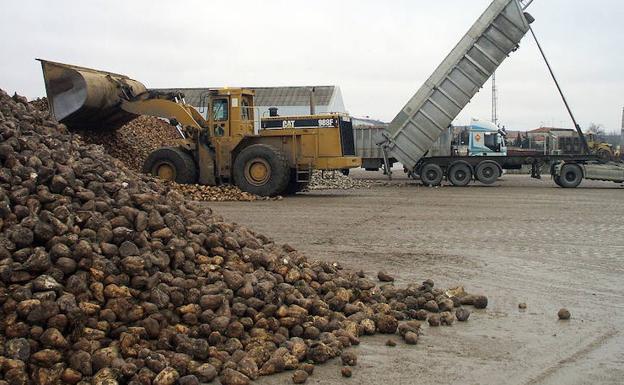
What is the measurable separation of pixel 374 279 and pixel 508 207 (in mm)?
9428

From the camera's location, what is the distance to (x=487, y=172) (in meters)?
25.0

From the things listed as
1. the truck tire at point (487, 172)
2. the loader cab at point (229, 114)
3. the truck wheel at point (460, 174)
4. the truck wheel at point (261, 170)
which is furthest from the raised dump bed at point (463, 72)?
the loader cab at point (229, 114)

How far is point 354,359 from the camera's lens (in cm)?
498

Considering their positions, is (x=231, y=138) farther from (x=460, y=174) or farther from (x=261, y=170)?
(x=460, y=174)

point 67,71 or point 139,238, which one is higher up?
point 67,71

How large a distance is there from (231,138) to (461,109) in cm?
837

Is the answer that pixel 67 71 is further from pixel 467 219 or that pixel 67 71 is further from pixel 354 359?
pixel 354 359

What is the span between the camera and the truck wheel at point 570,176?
79.9 feet

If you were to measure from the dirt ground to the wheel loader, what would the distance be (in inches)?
41.8

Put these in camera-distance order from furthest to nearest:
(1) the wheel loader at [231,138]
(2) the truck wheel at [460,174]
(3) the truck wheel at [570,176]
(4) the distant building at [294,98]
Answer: (4) the distant building at [294,98] < (2) the truck wheel at [460,174] < (3) the truck wheel at [570,176] < (1) the wheel loader at [231,138]

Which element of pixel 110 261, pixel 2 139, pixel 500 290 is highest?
pixel 2 139

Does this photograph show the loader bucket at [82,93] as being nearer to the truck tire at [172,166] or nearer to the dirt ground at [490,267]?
the truck tire at [172,166]

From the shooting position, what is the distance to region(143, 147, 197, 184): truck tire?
18219 mm

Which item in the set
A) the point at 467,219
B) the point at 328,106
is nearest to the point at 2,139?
the point at 467,219
